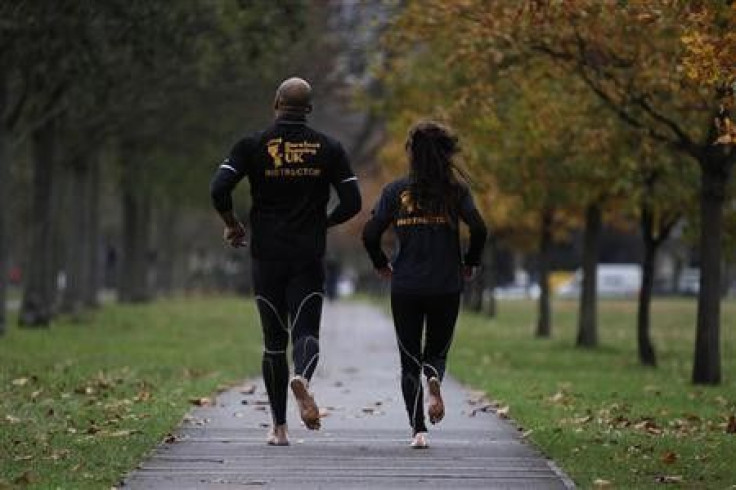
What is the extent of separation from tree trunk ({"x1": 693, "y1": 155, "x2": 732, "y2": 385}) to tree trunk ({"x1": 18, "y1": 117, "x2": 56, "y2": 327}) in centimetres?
1552

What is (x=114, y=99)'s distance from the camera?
31.2 metres

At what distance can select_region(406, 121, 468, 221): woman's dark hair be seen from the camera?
10.6 metres

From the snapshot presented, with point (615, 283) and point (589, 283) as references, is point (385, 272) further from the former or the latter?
point (615, 283)

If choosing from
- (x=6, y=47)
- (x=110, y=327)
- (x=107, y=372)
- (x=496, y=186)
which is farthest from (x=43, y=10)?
(x=110, y=327)

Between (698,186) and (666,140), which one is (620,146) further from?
(666,140)

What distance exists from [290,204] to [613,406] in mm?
5382

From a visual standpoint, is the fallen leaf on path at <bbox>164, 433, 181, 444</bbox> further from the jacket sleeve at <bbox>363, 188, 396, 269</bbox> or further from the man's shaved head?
the man's shaved head

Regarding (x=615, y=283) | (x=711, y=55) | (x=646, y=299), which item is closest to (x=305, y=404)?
(x=711, y=55)

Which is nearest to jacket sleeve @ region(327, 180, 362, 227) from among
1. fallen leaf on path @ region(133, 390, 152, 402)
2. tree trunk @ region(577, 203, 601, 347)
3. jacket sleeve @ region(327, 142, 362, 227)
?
jacket sleeve @ region(327, 142, 362, 227)

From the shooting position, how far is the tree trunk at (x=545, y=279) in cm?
3447

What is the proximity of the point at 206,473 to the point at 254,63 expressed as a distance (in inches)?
837

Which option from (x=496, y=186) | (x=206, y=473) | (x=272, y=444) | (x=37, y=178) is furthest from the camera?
(x=37, y=178)

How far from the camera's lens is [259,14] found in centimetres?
2439

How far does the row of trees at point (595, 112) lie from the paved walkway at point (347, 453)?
387cm
